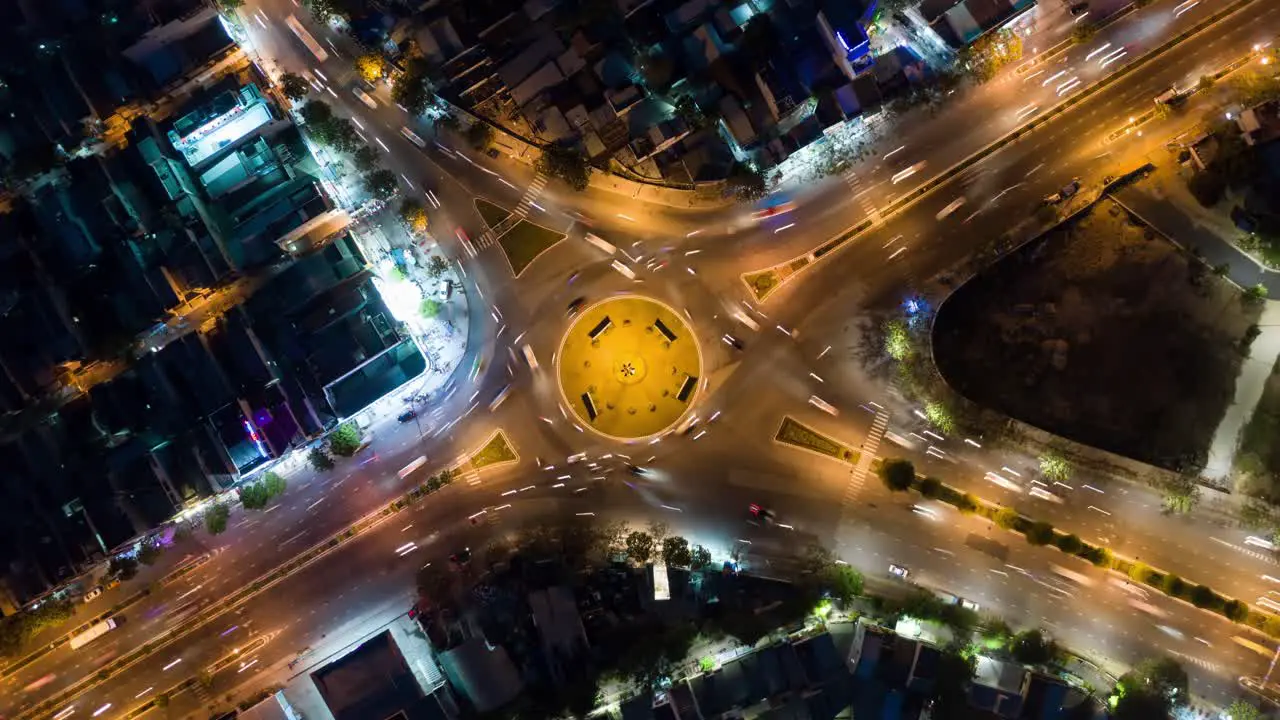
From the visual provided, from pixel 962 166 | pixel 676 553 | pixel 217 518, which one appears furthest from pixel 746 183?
pixel 217 518

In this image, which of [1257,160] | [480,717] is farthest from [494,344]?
[1257,160]

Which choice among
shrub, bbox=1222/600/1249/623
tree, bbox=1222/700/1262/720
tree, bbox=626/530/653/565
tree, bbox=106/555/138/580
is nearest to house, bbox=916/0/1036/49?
tree, bbox=626/530/653/565

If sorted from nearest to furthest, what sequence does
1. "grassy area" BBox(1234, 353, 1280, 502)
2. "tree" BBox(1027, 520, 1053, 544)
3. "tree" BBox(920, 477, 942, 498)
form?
"tree" BBox(1027, 520, 1053, 544) → "grassy area" BBox(1234, 353, 1280, 502) → "tree" BBox(920, 477, 942, 498)

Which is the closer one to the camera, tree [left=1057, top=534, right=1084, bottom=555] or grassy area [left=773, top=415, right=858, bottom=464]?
tree [left=1057, top=534, right=1084, bottom=555]

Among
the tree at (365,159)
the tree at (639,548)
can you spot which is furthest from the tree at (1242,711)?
the tree at (365,159)

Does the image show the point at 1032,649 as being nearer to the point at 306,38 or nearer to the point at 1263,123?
the point at 1263,123

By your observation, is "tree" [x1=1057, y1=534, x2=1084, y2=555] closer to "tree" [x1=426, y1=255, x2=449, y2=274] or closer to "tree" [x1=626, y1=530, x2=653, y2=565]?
"tree" [x1=626, y1=530, x2=653, y2=565]
